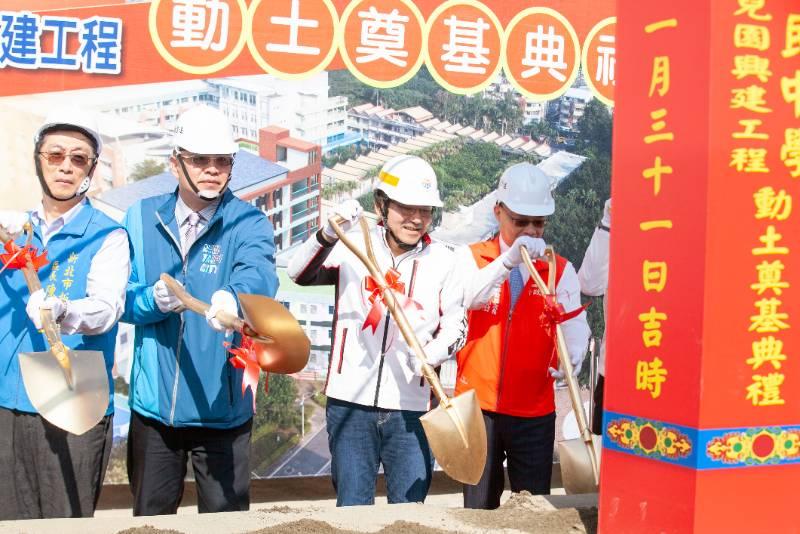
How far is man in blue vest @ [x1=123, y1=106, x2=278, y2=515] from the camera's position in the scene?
3.09 metres

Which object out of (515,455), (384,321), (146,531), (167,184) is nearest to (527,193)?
(384,321)

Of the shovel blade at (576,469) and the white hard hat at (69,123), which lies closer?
the white hard hat at (69,123)

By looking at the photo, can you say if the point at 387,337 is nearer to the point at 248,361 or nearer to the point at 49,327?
the point at 248,361

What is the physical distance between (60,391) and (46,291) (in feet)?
0.95

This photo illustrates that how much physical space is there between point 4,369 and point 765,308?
2.01m

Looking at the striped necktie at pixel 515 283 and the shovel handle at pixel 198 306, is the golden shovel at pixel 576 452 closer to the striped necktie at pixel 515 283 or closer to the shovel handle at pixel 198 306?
the striped necktie at pixel 515 283

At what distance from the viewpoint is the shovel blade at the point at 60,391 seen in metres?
2.85

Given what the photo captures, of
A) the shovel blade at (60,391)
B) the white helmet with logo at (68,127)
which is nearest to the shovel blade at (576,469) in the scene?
the shovel blade at (60,391)

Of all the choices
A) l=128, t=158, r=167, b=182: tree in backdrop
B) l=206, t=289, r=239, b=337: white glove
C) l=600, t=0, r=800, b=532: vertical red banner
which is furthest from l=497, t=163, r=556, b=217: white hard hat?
l=128, t=158, r=167, b=182: tree in backdrop

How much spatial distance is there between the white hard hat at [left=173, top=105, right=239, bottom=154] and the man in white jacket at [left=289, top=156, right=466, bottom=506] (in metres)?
0.40

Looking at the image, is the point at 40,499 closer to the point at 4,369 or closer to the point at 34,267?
the point at 4,369

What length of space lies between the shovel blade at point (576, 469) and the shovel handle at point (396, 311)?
518 millimetres

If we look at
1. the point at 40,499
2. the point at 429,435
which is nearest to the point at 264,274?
the point at 429,435

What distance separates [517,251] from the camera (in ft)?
11.5
